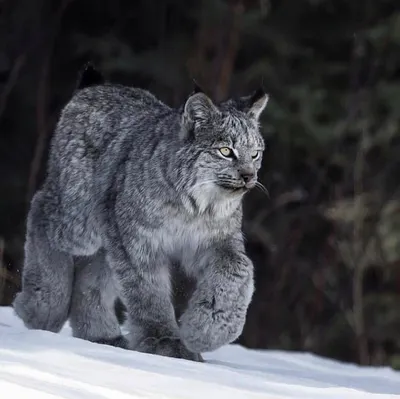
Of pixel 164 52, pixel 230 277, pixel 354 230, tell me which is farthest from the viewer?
pixel 164 52

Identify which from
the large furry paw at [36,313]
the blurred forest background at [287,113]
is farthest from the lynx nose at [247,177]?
the blurred forest background at [287,113]

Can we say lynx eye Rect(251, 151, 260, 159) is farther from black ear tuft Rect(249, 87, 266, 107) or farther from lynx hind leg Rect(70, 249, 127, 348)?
lynx hind leg Rect(70, 249, 127, 348)

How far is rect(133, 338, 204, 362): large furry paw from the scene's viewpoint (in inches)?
219

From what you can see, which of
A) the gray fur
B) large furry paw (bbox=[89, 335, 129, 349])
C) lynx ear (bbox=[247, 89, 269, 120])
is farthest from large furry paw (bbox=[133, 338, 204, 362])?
lynx ear (bbox=[247, 89, 269, 120])

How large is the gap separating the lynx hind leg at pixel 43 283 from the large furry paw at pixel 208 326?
34.8 inches

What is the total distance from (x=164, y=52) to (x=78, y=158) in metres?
6.53

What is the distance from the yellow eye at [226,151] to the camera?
18.2ft

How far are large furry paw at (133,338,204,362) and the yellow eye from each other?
79 centimetres

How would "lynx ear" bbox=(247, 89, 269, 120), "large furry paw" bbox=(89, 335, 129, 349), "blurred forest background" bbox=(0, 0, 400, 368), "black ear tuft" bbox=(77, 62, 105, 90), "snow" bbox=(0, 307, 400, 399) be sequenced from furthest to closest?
"blurred forest background" bbox=(0, 0, 400, 368), "black ear tuft" bbox=(77, 62, 105, 90), "large furry paw" bbox=(89, 335, 129, 349), "lynx ear" bbox=(247, 89, 269, 120), "snow" bbox=(0, 307, 400, 399)

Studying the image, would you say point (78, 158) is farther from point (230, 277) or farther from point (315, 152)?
point (315, 152)

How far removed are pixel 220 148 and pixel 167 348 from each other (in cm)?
85

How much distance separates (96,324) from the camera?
627cm

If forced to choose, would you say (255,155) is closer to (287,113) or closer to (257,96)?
(257,96)

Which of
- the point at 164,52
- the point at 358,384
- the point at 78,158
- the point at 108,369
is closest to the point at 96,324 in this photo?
the point at 78,158
